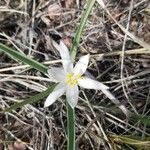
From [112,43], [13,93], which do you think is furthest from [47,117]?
[112,43]

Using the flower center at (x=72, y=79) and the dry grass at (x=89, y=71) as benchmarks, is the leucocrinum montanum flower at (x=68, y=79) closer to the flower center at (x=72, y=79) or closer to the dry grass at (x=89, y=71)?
the flower center at (x=72, y=79)

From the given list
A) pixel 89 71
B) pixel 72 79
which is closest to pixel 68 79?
pixel 72 79

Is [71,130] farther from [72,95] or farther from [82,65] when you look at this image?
[82,65]

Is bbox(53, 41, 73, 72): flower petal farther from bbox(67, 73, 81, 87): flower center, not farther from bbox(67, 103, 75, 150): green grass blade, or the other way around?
bbox(67, 103, 75, 150): green grass blade

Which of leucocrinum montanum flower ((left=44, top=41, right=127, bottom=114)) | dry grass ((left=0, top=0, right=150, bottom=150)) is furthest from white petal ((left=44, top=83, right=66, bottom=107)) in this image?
dry grass ((left=0, top=0, right=150, bottom=150))

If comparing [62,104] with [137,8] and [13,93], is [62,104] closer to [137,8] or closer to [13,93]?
[13,93]

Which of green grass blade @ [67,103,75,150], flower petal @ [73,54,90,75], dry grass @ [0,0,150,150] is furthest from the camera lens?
dry grass @ [0,0,150,150]
